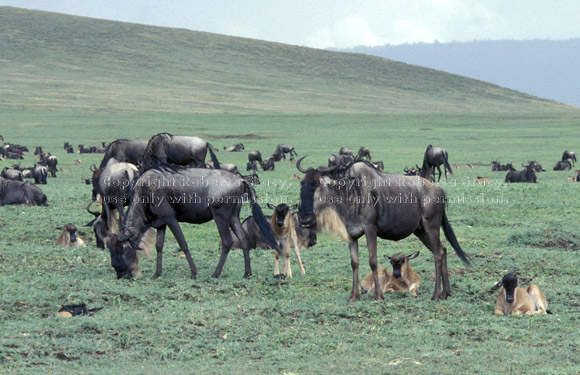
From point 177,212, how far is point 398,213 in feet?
11.9

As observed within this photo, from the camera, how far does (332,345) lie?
8320mm

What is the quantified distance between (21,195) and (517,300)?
1444cm

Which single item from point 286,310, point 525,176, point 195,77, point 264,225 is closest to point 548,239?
point 264,225

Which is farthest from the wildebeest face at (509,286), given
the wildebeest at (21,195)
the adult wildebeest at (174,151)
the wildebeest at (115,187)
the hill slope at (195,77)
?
the hill slope at (195,77)

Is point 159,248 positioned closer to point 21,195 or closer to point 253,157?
point 21,195

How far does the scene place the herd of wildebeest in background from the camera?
33.9 feet

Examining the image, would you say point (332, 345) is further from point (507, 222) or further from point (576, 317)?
point (507, 222)

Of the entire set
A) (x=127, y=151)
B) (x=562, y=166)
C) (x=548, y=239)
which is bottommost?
(x=548, y=239)

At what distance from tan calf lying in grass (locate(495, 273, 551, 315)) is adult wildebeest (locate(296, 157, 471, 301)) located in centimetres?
98

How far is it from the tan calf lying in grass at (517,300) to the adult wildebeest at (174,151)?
705cm

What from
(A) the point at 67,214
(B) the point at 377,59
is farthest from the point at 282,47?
(A) the point at 67,214

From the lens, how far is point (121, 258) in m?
11.4

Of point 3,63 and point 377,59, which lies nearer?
point 3,63

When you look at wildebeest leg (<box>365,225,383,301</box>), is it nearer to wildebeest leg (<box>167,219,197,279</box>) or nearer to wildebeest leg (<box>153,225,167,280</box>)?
wildebeest leg (<box>167,219,197,279</box>)
